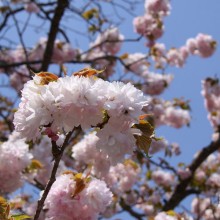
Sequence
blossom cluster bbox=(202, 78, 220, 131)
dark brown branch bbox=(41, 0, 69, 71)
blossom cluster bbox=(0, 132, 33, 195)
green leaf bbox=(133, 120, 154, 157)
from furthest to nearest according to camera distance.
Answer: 1. blossom cluster bbox=(202, 78, 220, 131)
2. dark brown branch bbox=(41, 0, 69, 71)
3. blossom cluster bbox=(0, 132, 33, 195)
4. green leaf bbox=(133, 120, 154, 157)

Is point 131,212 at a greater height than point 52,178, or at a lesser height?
greater

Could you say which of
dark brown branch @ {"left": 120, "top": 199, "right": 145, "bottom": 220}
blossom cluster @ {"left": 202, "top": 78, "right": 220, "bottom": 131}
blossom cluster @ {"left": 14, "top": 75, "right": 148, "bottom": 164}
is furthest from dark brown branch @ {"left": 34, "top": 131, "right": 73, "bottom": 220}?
blossom cluster @ {"left": 202, "top": 78, "right": 220, "bottom": 131}

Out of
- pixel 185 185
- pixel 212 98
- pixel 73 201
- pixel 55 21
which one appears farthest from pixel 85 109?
pixel 212 98

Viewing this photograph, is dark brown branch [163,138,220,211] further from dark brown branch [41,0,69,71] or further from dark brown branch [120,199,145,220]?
dark brown branch [41,0,69,71]

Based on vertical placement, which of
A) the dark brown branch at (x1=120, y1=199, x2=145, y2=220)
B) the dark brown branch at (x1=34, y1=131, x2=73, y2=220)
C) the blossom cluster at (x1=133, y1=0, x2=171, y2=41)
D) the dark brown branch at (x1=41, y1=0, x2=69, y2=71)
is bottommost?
the dark brown branch at (x1=34, y1=131, x2=73, y2=220)

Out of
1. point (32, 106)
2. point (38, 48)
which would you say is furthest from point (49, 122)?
point (38, 48)

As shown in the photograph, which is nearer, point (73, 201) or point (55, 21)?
point (73, 201)

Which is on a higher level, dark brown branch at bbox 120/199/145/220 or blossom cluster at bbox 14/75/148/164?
dark brown branch at bbox 120/199/145/220

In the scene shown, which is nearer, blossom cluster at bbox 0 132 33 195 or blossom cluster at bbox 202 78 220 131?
blossom cluster at bbox 0 132 33 195

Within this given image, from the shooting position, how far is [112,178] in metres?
3.49

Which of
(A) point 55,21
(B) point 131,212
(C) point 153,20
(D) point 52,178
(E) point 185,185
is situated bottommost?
(D) point 52,178

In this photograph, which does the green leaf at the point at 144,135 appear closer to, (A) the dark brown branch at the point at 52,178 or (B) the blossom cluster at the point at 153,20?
(A) the dark brown branch at the point at 52,178

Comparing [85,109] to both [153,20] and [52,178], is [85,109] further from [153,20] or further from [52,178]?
[153,20]

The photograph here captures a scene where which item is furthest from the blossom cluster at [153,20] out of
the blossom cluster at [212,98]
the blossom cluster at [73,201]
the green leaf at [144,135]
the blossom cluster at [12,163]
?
the green leaf at [144,135]
